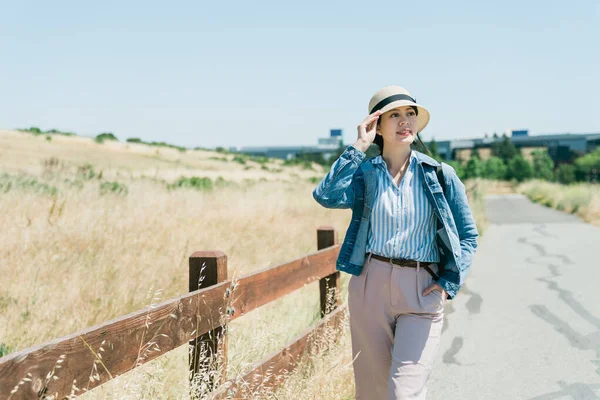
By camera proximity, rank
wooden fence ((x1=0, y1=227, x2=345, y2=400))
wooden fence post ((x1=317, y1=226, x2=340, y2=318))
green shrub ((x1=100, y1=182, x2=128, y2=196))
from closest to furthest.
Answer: wooden fence ((x1=0, y1=227, x2=345, y2=400)) → wooden fence post ((x1=317, y1=226, x2=340, y2=318)) → green shrub ((x1=100, y1=182, x2=128, y2=196))

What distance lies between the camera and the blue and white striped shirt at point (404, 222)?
3.08 m

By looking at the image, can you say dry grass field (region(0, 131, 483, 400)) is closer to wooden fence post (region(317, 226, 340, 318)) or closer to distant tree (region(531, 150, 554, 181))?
wooden fence post (region(317, 226, 340, 318))

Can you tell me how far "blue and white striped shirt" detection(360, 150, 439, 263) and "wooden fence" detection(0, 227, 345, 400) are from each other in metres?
0.82

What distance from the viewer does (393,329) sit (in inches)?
124

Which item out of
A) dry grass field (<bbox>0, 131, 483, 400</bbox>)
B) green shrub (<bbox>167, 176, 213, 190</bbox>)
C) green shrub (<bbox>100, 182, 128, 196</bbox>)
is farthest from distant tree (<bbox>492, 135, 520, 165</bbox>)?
green shrub (<bbox>100, 182, 128, 196</bbox>)

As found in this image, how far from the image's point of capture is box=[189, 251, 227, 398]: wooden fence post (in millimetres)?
3066

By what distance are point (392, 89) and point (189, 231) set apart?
20.2ft

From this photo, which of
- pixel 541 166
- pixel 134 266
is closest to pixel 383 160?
pixel 134 266

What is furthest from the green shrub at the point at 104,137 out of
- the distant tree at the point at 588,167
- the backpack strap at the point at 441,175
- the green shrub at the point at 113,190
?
the backpack strap at the point at 441,175

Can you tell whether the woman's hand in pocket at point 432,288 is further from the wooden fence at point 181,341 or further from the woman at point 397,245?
the wooden fence at point 181,341

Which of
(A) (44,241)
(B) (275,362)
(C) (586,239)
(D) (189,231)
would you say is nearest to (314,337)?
(B) (275,362)

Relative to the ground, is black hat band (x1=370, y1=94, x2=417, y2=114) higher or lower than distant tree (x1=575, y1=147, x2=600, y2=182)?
higher

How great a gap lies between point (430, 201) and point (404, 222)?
175mm

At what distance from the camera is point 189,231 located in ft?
29.2
